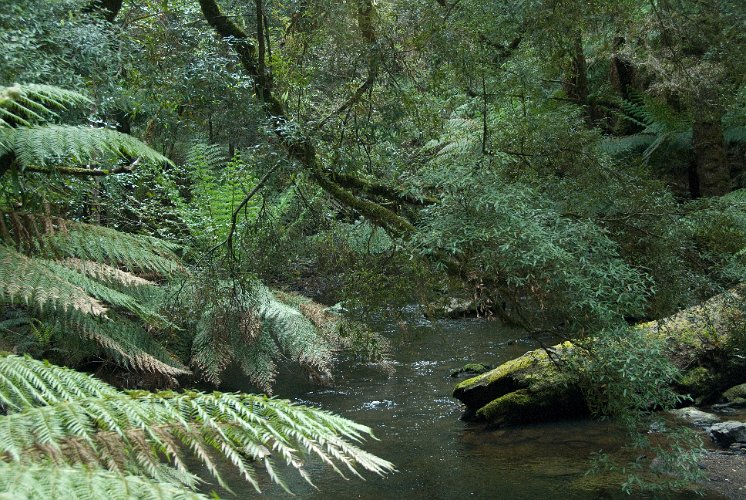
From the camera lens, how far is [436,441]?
17.8ft

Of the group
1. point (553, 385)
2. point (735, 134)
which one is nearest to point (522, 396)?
point (553, 385)

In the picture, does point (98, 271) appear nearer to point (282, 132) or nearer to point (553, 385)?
point (282, 132)

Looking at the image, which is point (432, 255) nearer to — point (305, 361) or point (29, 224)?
point (29, 224)

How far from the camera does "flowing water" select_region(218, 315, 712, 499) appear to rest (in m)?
4.52

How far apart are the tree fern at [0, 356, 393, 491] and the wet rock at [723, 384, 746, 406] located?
17.7 feet

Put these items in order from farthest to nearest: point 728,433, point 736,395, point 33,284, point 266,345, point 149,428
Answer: point 266,345 < point 736,395 < point 728,433 < point 33,284 < point 149,428

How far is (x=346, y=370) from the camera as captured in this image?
24.3 feet

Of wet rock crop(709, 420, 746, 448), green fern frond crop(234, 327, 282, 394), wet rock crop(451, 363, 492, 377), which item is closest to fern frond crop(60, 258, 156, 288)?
green fern frond crop(234, 327, 282, 394)

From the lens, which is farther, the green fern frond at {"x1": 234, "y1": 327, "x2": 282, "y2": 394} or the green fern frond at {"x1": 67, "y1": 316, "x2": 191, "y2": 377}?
the green fern frond at {"x1": 234, "y1": 327, "x2": 282, "y2": 394}

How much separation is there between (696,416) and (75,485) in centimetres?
553

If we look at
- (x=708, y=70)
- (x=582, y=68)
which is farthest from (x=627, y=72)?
(x=708, y=70)

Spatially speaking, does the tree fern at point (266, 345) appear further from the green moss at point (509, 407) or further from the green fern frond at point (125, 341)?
the green moss at point (509, 407)

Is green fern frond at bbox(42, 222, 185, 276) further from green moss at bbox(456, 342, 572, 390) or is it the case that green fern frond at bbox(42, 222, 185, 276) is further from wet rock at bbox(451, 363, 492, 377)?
wet rock at bbox(451, 363, 492, 377)

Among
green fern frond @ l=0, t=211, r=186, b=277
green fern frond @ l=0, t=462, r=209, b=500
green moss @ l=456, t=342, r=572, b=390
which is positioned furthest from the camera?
green moss @ l=456, t=342, r=572, b=390
